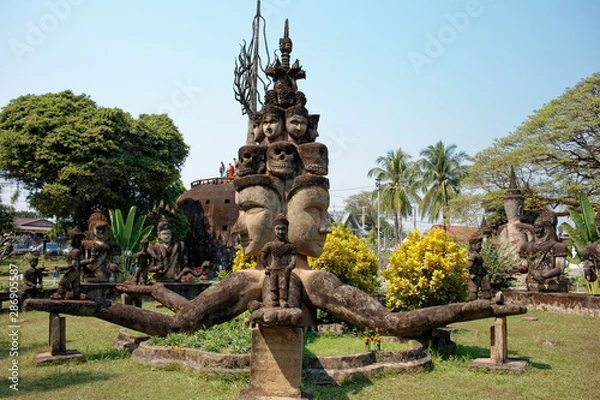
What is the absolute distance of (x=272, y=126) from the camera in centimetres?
843

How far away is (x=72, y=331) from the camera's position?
1041 centimetres

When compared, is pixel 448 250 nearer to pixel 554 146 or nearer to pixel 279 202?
pixel 279 202

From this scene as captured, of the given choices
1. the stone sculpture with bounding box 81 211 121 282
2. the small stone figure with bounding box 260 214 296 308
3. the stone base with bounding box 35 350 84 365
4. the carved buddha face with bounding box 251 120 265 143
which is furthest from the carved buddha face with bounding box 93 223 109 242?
the small stone figure with bounding box 260 214 296 308

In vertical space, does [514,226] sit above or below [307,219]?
above

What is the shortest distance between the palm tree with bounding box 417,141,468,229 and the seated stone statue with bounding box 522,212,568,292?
2572 cm

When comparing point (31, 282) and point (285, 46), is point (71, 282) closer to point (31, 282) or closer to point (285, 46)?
point (31, 282)

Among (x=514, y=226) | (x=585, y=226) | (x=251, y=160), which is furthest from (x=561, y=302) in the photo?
(x=251, y=160)

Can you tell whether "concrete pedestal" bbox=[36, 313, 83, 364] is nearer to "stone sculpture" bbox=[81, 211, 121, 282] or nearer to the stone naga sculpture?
the stone naga sculpture

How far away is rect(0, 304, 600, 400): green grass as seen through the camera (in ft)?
19.2

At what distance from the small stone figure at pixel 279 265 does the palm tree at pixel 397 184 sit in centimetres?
3820

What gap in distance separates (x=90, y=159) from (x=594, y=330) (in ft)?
72.3

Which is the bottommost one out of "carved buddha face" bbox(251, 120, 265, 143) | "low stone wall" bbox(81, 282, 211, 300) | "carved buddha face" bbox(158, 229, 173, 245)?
"low stone wall" bbox(81, 282, 211, 300)

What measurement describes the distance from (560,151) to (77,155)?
23.9m

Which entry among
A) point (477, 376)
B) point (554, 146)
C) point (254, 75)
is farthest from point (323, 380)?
point (254, 75)
